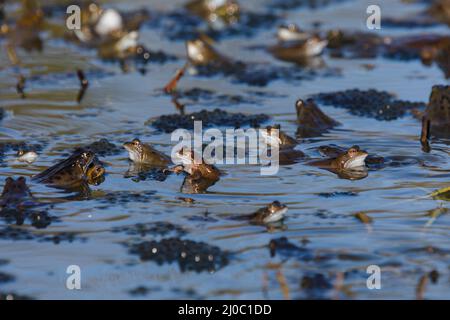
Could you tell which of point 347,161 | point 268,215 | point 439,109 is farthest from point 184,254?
point 439,109

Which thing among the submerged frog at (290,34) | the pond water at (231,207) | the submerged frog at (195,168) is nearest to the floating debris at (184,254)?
the pond water at (231,207)

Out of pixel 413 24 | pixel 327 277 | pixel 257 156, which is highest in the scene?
pixel 413 24

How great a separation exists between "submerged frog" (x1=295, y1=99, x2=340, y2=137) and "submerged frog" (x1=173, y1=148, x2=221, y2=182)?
5.42 ft

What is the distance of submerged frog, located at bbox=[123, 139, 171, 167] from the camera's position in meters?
8.23

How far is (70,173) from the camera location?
7.76m

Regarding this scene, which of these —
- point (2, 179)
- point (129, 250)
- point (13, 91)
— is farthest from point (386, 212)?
point (13, 91)

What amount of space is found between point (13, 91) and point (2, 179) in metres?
3.12

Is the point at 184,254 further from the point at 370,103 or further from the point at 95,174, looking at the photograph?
the point at 370,103

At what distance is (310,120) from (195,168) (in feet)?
6.35

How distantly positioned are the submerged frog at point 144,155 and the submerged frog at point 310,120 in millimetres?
1625

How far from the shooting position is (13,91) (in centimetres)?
1091

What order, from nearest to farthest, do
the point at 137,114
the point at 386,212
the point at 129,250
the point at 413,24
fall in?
the point at 129,250 < the point at 386,212 < the point at 137,114 < the point at 413,24

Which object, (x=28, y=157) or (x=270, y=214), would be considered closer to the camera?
(x=270, y=214)

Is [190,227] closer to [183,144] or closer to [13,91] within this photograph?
[183,144]
